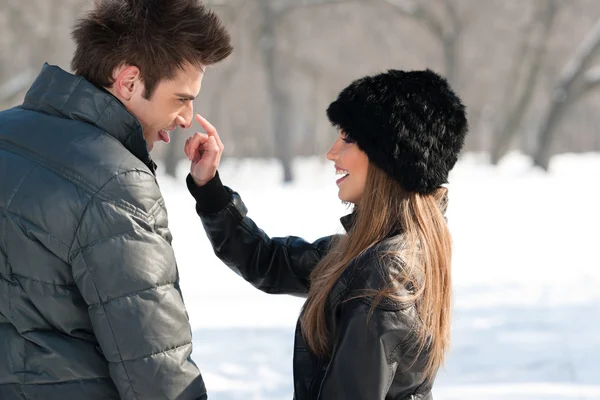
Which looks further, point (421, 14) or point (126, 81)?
point (421, 14)

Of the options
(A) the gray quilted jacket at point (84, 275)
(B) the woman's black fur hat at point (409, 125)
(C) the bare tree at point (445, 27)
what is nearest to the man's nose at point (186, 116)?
(A) the gray quilted jacket at point (84, 275)

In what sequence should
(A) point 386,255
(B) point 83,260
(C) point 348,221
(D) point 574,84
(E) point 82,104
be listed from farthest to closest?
(D) point 574,84
(C) point 348,221
(A) point 386,255
(E) point 82,104
(B) point 83,260

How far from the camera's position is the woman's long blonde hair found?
215 cm

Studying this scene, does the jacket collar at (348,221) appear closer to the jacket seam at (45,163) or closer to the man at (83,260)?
the man at (83,260)

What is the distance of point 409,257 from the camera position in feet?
7.07

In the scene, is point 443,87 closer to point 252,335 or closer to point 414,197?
point 414,197

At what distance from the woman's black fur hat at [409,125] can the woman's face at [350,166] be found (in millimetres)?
32

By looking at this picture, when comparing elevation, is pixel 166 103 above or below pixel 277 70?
below

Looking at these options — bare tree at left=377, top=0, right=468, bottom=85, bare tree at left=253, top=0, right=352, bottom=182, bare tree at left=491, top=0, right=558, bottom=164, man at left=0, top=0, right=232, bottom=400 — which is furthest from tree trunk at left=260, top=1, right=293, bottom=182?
man at left=0, top=0, right=232, bottom=400

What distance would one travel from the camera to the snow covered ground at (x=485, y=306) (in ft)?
17.6

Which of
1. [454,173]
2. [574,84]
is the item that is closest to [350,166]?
[574,84]

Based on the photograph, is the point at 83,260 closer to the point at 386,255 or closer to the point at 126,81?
the point at 126,81

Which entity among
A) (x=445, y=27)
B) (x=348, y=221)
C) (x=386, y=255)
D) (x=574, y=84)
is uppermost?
(x=445, y=27)

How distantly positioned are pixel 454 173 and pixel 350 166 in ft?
73.8
